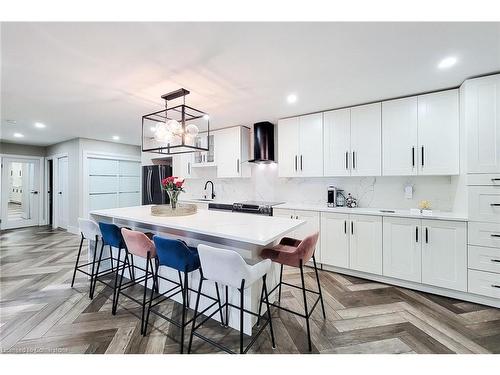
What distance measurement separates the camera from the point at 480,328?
6.58ft

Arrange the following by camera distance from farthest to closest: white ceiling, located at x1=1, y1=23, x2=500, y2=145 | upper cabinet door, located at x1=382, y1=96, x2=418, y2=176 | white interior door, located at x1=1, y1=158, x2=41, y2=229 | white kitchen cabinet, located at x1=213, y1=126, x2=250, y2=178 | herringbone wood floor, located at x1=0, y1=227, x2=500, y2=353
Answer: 1. white interior door, located at x1=1, y1=158, x2=41, y2=229
2. white kitchen cabinet, located at x1=213, y1=126, x2=250, y2=178
3. upper cabinet door, located at x1=382, y1=96, x2=418, y2=176
4. herringbone wood floor, located at x1=0, y1=227, x2=500, y2=353
5. white ceiling, located at x1=1, y1=23, x2=500, y2=145

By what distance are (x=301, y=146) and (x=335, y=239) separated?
60.8 inches

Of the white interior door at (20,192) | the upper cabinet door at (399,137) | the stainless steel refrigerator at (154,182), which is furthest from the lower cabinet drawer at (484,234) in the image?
the white interior door at (20,192)

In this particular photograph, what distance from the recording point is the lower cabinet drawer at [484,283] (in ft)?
7.47

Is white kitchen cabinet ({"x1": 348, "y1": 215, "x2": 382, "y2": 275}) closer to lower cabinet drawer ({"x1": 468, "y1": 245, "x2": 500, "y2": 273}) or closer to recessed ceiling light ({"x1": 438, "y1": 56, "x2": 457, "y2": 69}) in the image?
lower cabinet drawer ({"x1": 468, "y1": 245, "x2": 500, "y2": 273})

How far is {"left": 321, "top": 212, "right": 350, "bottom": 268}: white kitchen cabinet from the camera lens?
10.2 feet

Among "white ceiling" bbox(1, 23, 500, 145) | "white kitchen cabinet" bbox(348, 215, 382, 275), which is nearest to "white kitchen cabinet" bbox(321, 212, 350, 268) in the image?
"white kitchen cabinet" bbox(348, 215, 382, 275)

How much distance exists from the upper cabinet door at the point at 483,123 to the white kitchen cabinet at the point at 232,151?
3.15 m

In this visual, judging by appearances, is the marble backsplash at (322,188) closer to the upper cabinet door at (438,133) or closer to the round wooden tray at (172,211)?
the upper cabinet door at (438,133)

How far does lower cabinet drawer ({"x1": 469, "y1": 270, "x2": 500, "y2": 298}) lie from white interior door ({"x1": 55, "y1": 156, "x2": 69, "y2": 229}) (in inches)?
321

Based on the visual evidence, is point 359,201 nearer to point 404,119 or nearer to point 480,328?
point 404,119

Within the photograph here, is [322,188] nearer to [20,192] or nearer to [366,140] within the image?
[366,140]
